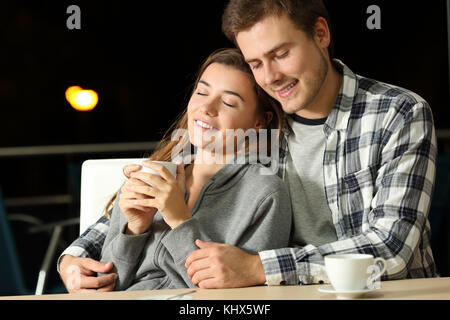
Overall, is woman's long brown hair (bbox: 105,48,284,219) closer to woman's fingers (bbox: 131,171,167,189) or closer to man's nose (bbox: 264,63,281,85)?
man's nose (bbox: 264,63,281,85)

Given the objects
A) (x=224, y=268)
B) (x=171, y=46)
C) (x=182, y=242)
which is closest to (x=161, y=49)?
(x=171, y=46)

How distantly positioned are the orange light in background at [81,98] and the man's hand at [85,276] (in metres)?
0.79

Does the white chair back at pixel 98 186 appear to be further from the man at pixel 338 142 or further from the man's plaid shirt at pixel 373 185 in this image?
the man at pixel 338 142

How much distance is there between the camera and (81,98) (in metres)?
2.03

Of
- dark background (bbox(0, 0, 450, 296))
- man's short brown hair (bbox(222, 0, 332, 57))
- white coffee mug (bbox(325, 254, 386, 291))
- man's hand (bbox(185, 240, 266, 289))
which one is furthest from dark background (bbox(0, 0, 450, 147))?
white coffee mug (bbox(325, 254, 386, 291))

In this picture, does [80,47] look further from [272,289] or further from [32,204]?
[32,204]

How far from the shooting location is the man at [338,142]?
118 cm

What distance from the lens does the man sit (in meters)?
1.18

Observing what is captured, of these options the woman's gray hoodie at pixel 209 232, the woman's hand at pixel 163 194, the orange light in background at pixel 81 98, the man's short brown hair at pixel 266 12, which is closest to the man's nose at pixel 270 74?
the man's short brown hair at pixel 266 12

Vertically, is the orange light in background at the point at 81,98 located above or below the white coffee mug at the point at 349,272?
above

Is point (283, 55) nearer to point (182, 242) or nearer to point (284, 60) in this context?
point (284, 60)

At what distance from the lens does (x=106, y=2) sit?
170 cm

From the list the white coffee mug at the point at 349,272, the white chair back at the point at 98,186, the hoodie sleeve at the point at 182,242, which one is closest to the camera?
the white coffee mug at the point at 349,272
